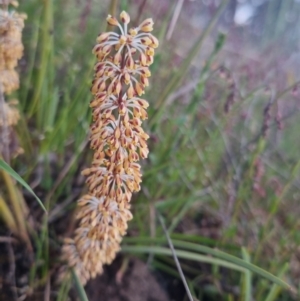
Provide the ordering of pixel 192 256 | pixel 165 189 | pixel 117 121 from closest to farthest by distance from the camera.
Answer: pixel 117 121 < pixel 192 256 < pixel 165 189

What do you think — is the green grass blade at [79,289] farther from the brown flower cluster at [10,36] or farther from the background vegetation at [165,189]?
the brown flower cluster at [10,36]

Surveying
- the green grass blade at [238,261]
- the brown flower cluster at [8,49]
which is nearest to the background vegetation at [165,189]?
the green grass blade at [238,261]

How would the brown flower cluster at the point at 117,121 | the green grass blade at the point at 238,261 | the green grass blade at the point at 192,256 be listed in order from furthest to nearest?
1. the green grass blade at the point at 192,256
2. the green grass blade at the point at 238,261
3. the brown flower cluster at the point at 117,121

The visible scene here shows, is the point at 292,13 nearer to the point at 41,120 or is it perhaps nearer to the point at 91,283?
the point at 41,120

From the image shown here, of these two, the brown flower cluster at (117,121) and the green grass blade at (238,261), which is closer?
the brown flower cluster at (117,121)

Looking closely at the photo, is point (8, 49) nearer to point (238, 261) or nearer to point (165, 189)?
point (238, 261)

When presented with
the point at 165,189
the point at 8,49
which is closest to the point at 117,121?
the point at 8,49

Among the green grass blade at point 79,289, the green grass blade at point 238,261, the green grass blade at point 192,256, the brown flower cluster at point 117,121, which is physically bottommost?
the green grass blade at point 79,289

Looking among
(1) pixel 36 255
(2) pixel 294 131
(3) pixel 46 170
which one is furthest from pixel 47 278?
(2) pixel 294 131

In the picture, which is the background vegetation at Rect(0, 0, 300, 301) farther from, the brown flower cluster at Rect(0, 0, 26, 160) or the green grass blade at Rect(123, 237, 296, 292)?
the brown flower cluster at Rect(0, 0, 26, 160)
